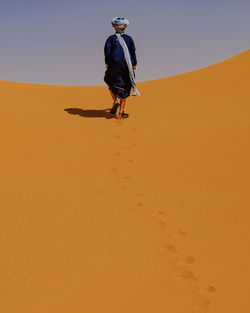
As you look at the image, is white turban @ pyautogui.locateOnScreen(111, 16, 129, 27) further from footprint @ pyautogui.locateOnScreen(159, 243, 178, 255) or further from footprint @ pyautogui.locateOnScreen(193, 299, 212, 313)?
footprint @ pyautogui.locateOnScreen(193, 299, 212, 313)

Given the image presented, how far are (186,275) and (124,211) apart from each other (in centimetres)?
133

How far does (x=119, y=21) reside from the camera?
7543 mm

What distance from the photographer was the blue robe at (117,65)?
767 cm

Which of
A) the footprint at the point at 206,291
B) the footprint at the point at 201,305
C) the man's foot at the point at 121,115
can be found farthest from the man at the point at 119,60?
the footprint at the point at 201,305

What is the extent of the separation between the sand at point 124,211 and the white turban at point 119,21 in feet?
5.94

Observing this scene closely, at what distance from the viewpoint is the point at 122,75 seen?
787 centimetres

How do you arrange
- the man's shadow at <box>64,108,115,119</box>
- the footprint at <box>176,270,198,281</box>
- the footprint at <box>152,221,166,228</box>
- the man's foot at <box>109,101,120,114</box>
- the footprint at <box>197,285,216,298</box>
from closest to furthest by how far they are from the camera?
the footprint at <box>197,285,216,298</box>
the footprint at <box>176,270,198,281</box>
the footprint at <box>152,221,166,228</box>
the man's foot at <box>109,101,120,114</box>
the man's shadow at <box>64,108,115,119</box>

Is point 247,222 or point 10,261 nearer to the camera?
point 10,261

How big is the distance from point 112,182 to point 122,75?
2.94 metres

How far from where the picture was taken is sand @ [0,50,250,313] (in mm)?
3525

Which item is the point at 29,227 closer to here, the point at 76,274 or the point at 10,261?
the point at 10,261

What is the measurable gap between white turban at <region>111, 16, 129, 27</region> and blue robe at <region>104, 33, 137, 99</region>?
0.19m

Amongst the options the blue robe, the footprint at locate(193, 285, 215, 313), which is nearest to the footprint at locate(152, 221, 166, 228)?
the footprint at locate(193, 285, 215, 313)

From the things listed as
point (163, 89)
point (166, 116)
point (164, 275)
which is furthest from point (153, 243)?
point (163, 89)
